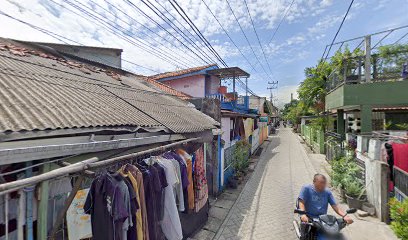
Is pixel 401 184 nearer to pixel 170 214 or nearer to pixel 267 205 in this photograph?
pixel 267 205

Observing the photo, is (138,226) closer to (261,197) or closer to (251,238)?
(251,238)

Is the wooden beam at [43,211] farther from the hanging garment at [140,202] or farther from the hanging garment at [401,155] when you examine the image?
the hanging garment at [401,155]

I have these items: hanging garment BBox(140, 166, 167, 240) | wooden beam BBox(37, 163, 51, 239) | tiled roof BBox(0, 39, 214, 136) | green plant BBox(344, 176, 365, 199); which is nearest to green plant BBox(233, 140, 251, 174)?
green plant BBox(344, 176, 365, 199)

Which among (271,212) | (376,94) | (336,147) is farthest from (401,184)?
(336,147)

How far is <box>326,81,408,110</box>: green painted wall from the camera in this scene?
8.95 m

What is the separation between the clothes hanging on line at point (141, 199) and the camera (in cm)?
245

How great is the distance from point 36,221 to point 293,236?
5372 millimetres

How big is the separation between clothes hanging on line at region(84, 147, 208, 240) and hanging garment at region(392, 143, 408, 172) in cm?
594

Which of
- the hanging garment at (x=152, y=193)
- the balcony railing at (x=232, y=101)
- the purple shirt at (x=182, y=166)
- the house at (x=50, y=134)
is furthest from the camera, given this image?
the balcony railing at (x=232, y=101)

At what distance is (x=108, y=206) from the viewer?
7.99 feet

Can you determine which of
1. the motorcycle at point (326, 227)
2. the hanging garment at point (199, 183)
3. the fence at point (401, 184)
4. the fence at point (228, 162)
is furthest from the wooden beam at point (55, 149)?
the fence at point (401, 184)

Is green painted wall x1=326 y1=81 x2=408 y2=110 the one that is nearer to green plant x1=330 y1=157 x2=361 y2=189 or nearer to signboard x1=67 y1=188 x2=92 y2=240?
green plant x1=330 y1=157 x2=361 y2=189

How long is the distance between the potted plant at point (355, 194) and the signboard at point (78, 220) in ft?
23.3

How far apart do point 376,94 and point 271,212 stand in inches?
276
